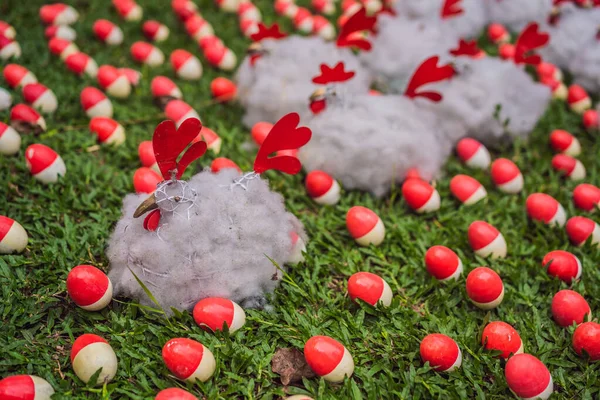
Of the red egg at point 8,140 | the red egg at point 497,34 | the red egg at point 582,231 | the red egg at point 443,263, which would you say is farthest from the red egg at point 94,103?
the red egg at point 497,34

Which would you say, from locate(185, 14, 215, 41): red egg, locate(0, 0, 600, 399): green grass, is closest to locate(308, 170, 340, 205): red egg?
locate(0, 0, 600, 399): green grass

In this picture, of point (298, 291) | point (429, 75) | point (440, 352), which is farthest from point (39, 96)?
point (440, 352)

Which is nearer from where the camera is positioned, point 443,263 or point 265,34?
point 443,263

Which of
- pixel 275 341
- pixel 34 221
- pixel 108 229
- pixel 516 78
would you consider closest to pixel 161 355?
pixel 275 341

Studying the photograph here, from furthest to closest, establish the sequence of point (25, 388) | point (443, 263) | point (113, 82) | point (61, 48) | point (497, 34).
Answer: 1. point (497, 34)
2. point (61, 48)
3. point (113, 82)
4. point (443, 263)
5. point (25, 388)

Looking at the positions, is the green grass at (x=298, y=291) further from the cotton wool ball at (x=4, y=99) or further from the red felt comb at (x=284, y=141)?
the red felt comb at (x=284, y=141)

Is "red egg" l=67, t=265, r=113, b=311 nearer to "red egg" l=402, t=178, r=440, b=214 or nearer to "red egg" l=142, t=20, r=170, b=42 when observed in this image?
"red egg" l=402, t=178, r=440, b=214

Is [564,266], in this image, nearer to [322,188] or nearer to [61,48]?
[322,188]
